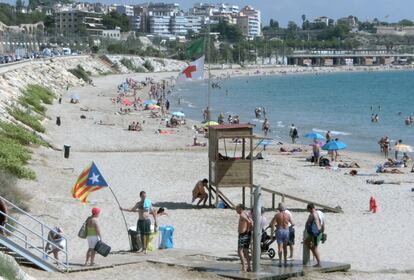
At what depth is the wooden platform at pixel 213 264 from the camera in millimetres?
12891

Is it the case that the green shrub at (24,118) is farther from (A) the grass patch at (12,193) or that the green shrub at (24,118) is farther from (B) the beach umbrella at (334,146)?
(A) the grass patch at (12,193)

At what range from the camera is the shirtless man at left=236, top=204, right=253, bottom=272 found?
1291 cm

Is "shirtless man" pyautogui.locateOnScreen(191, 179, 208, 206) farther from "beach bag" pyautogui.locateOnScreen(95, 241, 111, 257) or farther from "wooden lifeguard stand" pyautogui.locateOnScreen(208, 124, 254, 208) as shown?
"beach bag" pyautogui.locateOnScreen(95, 241, 111, 257)

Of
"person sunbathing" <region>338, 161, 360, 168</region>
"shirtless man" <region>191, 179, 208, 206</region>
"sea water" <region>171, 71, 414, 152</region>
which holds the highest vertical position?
"shirtless man" <region>191, 179, 208, 206</region>

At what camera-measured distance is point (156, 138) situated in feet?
124

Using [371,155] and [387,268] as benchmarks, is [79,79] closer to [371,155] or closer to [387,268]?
[371,155]

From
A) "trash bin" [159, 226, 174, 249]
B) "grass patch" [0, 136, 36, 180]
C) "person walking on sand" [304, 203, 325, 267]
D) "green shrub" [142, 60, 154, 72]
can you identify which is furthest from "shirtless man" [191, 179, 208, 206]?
"green shrub" [142, 60, 154, 72]

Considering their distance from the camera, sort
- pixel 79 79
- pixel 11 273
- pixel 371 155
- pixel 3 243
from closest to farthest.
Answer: pixel 11 273, pixel 3 243, pixel 371 155, pixel 79 79

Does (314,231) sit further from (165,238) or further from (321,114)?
(321,114)

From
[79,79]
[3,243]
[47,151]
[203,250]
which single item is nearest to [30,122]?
[47,151]

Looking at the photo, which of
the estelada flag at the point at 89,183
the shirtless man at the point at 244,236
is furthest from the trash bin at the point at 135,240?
the shirtless man at the point at 244,236

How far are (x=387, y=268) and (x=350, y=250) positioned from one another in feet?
5.71

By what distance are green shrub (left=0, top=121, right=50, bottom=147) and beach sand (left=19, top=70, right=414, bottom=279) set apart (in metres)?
0.73

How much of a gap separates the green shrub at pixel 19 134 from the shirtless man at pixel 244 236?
50.7 feet
